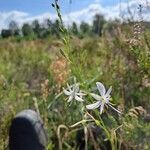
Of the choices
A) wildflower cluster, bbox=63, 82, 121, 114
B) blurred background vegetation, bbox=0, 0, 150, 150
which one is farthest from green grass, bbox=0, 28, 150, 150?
wildflower cluster, bbox=63, 82, 121, 114

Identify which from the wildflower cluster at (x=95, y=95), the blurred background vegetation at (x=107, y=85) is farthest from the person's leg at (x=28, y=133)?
the wildflower cluster at (x=95, y=95)

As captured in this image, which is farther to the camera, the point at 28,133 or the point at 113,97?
the point at 113,97

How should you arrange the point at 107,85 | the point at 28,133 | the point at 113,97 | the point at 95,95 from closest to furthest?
1. the point at 95,95
2. the point at 28,133
3. the point at 113,97
4. the point at 107,85

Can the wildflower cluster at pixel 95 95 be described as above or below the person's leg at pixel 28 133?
above

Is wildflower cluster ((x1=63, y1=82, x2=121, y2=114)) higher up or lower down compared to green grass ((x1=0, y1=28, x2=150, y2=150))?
higher up

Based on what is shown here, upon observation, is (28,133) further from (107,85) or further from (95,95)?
(107,85)

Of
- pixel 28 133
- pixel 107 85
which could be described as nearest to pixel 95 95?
pixel 28 133

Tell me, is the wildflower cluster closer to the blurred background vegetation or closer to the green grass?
the blurred background vegetation

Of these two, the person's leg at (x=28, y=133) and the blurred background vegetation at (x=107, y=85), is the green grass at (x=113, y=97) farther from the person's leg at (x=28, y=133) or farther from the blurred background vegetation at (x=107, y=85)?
the person's leg at (x=28, y=133)
